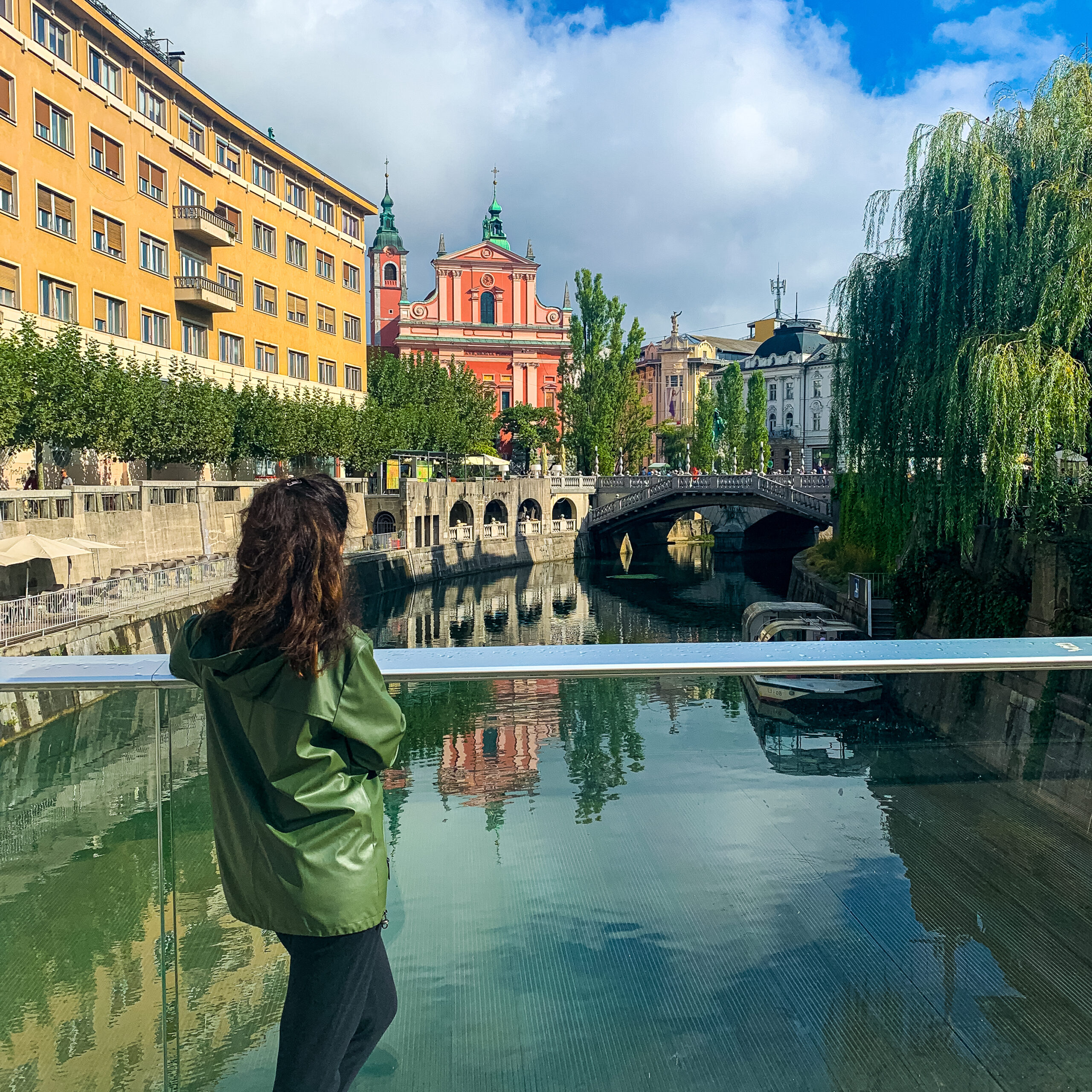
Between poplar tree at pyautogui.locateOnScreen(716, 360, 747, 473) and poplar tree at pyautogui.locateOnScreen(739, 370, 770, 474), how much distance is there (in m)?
0.27

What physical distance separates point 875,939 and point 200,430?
94.5 feet

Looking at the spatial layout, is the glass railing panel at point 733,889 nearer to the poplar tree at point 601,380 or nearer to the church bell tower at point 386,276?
the poplar tree at point 601,380

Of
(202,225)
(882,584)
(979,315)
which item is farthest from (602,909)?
(202,225)

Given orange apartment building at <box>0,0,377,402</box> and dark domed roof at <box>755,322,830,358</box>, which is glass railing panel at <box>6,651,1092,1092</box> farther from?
dark domed roof at <box>755,322,830,358</box>

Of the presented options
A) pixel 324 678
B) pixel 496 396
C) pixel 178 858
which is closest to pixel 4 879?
pixel 178 858

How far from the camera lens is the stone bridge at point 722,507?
47188 millimetres

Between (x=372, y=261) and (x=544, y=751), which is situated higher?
(x=372, y=261)

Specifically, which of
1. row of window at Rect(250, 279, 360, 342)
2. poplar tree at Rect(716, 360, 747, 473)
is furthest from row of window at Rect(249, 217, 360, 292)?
poplar tree at Rect(716, 360, 747, 473)

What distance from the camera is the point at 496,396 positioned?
68562mm

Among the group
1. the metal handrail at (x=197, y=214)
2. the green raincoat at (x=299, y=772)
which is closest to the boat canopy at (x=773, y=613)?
the green raincoat at (x=299, y=772)

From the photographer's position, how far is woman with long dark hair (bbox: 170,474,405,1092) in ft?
5.58

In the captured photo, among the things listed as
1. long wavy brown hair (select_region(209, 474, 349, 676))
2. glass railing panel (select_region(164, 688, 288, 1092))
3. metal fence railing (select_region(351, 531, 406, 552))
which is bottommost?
metal fence railing (select_region(351, 531, 406, 552))

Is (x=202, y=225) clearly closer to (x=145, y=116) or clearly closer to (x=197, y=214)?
(x=197, y=214)

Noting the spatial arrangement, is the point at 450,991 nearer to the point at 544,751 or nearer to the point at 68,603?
the point at 544,751
